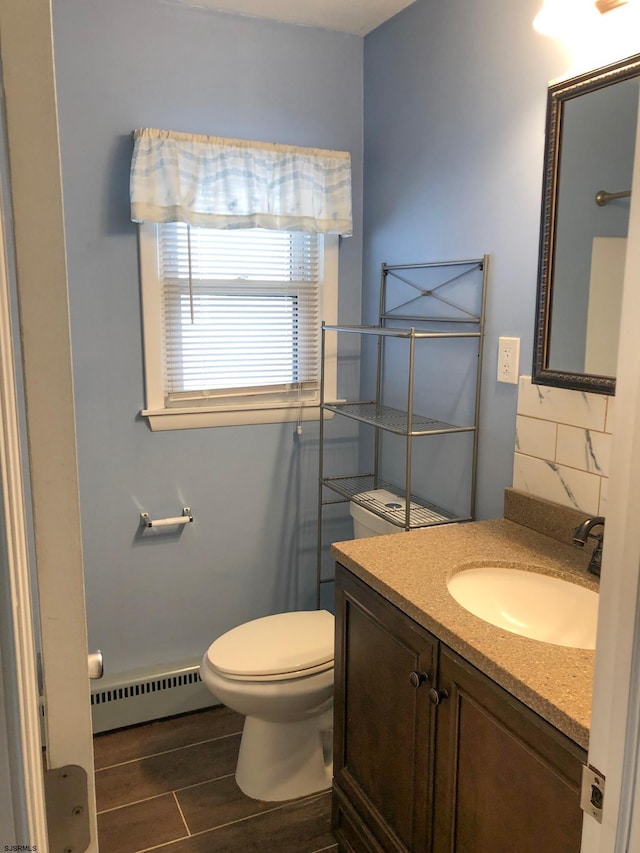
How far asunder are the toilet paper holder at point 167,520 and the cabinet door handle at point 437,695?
4.30 ft

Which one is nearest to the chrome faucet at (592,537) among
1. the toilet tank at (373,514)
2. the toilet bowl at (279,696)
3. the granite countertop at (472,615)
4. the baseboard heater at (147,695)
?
the granite countertop at (472,615)

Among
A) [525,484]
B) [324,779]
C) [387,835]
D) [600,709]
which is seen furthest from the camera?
[324,779]

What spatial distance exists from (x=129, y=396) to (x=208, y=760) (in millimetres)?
1252

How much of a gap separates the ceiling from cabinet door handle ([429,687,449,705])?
2081mm

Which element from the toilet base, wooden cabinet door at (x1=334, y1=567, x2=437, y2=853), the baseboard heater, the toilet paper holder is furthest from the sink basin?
the baseboard heater

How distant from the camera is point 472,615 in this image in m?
1.42

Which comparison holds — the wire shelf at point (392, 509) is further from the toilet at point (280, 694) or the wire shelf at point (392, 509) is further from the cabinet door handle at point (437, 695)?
the cabinet door handle at point (437, 695)

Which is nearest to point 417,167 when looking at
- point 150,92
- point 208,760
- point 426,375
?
point 426,375

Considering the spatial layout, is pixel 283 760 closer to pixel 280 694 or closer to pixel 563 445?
pixel 280 694

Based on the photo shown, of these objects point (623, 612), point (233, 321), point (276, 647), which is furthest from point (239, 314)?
point (623, 612)

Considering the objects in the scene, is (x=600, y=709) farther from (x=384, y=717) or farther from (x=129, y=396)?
(x=129, y=396)

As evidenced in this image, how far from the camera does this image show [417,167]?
7.62 ft

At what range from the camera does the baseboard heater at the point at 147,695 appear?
Answer: 2453 mm

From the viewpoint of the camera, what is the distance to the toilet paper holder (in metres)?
2.47
